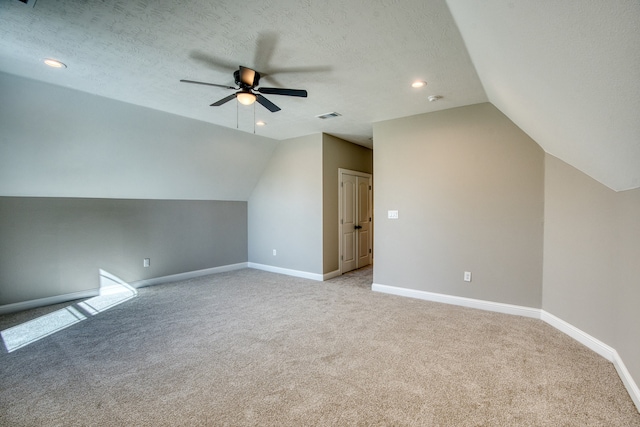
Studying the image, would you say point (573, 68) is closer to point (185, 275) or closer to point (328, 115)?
point (328, 115)

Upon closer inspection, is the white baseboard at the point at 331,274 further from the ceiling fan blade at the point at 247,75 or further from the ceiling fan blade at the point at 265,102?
the ceiling fan blade at the point at 247,75

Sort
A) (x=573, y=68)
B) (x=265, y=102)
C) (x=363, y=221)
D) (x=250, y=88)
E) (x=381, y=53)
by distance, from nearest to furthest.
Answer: (x=573, y=68) → (x=381, y=53) → (x=250, y=88) → (x=265, y=102) → (x=363, y=221)

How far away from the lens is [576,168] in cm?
294

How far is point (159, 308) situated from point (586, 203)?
5.13 meters

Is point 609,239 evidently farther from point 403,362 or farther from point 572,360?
point 403,362

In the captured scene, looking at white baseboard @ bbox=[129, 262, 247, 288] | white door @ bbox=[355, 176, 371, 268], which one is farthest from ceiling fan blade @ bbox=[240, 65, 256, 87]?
white baseboard @ bbox=[129, 262, 247, 288]

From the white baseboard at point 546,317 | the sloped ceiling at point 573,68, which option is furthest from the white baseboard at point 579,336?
the sloped ceiling at point 573,68

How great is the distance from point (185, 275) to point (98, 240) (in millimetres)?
1547

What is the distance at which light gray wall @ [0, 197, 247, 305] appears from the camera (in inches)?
151

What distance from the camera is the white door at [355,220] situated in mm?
5790

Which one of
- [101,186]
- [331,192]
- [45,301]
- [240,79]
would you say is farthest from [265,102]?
[45,301]

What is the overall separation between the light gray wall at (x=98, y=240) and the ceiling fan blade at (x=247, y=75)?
3430 mm

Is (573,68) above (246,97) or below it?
below

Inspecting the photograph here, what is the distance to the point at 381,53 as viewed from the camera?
2525 mm
